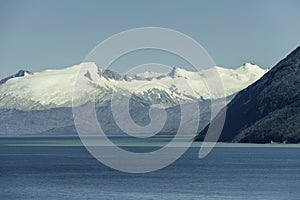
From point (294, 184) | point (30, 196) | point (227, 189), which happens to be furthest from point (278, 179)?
point (30, 196)

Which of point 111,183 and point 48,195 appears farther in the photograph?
point 111,183

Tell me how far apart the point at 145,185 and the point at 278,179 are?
35.2 meters

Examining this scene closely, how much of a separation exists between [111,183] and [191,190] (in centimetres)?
2620

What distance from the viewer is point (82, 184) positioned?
183375mm

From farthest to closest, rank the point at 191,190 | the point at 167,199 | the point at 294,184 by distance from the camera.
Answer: the point at 294,184 → the point at 191,190 → the point at 167,199

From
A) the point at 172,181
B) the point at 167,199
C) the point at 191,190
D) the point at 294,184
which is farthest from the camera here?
the point at 172,181

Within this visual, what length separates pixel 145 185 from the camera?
180 meters

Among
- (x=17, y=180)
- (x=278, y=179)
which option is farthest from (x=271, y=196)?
(x=17, y=180)

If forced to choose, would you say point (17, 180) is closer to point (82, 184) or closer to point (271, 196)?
point (82, 184)

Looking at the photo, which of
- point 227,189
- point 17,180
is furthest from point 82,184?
point 227,189

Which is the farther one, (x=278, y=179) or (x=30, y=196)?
(x=278, y=179)

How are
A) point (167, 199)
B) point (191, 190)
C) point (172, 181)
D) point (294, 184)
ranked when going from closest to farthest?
point (167, 199)
point (191, 190)
point (294, 184)
point (172, 181)

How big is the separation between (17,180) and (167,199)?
58951mm

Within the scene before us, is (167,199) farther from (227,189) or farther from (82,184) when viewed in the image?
(82,184)
